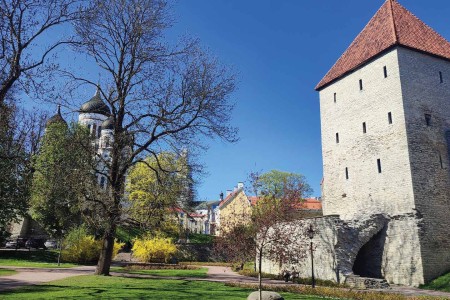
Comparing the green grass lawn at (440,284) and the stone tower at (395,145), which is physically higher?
the stone tower at (395,145)

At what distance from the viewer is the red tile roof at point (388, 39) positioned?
2405 centimetres

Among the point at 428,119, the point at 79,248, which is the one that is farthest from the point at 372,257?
the point at 79,248

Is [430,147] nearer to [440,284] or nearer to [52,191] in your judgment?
[440,284]

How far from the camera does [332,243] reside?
19750mm

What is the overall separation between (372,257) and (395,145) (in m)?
6.94

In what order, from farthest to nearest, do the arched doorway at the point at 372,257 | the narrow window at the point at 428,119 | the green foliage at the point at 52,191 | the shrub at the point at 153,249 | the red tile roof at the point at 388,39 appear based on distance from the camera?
1. the shrub at the point at 153,249
2. the red tile roof at the point at 388,39
3. the narrow window at the point at 428,119
4. the arched doorway at the point at 372,257
5. the green foliage at the point at 52,191

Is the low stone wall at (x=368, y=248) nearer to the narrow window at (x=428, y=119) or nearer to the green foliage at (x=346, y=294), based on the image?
the green foliage at (x=346, y=294)

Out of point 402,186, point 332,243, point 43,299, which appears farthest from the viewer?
point 402,186

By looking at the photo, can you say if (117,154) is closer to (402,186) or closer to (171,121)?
(171,121)

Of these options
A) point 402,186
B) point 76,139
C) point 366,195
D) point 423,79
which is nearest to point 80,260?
point 76,139

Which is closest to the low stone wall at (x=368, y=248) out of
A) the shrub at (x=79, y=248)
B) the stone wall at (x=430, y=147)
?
the stone wall at (x=430, y=147)

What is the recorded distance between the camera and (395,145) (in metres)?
22.1

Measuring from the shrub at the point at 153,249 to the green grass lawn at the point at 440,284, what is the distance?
58.5ft

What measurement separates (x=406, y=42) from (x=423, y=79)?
264cm
